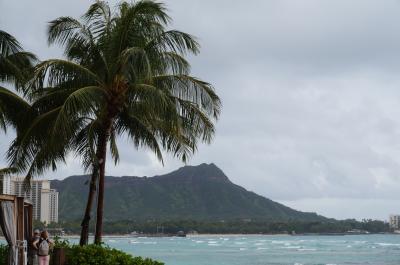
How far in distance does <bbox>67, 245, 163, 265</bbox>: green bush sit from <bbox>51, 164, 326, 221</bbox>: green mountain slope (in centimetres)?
14111

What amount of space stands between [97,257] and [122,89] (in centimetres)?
392

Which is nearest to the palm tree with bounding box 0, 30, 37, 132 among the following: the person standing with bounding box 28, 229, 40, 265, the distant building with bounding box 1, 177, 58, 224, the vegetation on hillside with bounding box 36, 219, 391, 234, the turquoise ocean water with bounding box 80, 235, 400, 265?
the distant building with bounding box 1, 177, 58, 224

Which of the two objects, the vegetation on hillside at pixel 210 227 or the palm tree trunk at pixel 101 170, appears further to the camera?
the vegetation on hillside at pixel 210 227

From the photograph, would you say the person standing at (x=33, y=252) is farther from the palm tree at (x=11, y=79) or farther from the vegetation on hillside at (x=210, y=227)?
the vegetation on hillside at (x=210, y=227)

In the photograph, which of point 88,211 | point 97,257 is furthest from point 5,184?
point 97,257

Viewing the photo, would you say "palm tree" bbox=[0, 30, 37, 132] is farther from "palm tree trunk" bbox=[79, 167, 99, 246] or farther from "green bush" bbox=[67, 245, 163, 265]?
"green bush" bbox=[67, 245, 163, 265]

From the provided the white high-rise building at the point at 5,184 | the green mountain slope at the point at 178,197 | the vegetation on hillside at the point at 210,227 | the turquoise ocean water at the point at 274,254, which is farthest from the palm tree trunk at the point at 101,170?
the green mountain slope at the point at 178,197

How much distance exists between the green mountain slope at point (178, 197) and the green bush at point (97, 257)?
141 m

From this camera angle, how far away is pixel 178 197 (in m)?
174

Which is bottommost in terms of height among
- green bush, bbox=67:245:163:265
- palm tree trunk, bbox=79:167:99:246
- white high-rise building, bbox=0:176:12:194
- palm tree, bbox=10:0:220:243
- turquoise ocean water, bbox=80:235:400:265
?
turquoise ocean water, bbox=80:235:400:265

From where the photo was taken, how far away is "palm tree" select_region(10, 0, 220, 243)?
15.0 m

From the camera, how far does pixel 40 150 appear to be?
15.8 metres

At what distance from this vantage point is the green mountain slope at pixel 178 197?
162000mm

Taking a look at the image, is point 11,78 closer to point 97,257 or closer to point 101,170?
point 101,170
